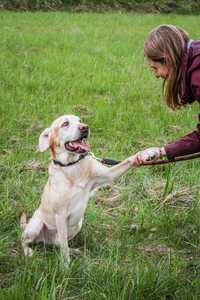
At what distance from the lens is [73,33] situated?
16469mm

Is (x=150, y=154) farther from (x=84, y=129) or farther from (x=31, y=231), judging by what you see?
(x=31, y=231)

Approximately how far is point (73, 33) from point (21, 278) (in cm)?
1330

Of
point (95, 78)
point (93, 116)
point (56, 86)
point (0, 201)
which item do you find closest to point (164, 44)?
point (0, 201)

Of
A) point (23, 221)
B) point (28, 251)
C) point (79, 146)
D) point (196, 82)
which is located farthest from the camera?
point (23, 221)

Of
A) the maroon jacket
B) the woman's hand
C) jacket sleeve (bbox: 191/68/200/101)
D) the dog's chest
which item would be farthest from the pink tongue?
jacket sleeve (bbox: 191/68/200/101)

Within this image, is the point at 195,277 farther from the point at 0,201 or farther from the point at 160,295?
the point at 0,201

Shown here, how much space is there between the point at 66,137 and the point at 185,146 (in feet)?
3.13

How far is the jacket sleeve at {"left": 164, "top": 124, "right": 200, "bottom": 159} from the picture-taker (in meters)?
4.25

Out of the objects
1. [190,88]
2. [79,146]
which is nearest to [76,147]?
[79,146]

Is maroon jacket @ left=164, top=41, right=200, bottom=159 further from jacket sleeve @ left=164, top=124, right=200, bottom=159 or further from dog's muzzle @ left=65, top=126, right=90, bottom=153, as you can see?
dog's muzzle @ left=65, top=126, right=90, bottom=153

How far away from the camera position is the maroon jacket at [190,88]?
387 cm

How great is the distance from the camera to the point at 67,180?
4.57 m

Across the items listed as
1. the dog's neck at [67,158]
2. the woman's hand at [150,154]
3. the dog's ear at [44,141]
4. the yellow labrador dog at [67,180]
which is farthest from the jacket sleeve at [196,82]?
the dog's ear at [44,141]

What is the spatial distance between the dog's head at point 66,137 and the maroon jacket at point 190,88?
2.31 ft
